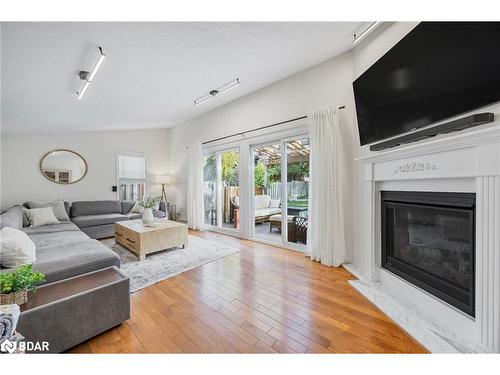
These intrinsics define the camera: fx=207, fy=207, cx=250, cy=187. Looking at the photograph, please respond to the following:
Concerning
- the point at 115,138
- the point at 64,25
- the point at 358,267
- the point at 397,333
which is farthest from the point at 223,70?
the point at 115,138

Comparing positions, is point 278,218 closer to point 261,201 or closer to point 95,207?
point 261,201

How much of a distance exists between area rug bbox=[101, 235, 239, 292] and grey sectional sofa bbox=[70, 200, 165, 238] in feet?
1.65

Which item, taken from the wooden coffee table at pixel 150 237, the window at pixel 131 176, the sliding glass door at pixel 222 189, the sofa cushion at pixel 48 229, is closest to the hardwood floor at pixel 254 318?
the wooden coffee table at pixel 150 237

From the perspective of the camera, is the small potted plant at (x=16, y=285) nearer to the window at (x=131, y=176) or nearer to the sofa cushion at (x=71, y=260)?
the sofa cushion at (x=71, y=260)

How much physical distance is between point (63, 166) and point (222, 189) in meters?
3.79

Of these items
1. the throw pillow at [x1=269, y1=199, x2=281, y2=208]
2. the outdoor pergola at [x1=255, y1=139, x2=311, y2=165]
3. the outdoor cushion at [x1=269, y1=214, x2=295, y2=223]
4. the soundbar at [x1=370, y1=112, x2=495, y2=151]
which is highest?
the outdoor pergola at [x1=255, y1=139, x2=311, y2=165]

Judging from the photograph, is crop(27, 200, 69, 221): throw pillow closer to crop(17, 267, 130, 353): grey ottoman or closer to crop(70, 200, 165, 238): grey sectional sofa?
crop(70, 200, 165, 238): grey sectional sofa

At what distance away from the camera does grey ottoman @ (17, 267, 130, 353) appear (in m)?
1.25

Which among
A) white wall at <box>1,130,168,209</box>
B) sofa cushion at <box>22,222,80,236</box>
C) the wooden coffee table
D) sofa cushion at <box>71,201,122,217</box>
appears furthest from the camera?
sofa cushion at <box>71,201,122,217</box>

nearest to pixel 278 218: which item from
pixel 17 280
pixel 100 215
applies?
pixel 17 280

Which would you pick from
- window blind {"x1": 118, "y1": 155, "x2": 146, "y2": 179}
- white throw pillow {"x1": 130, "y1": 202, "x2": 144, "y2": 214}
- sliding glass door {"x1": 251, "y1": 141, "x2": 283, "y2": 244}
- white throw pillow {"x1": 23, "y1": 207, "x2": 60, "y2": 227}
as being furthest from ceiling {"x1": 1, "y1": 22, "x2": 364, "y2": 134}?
white throw pillow {"x1": 130, "y1": 202, "x2": 144, "y2": 214}

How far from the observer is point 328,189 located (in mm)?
2887
